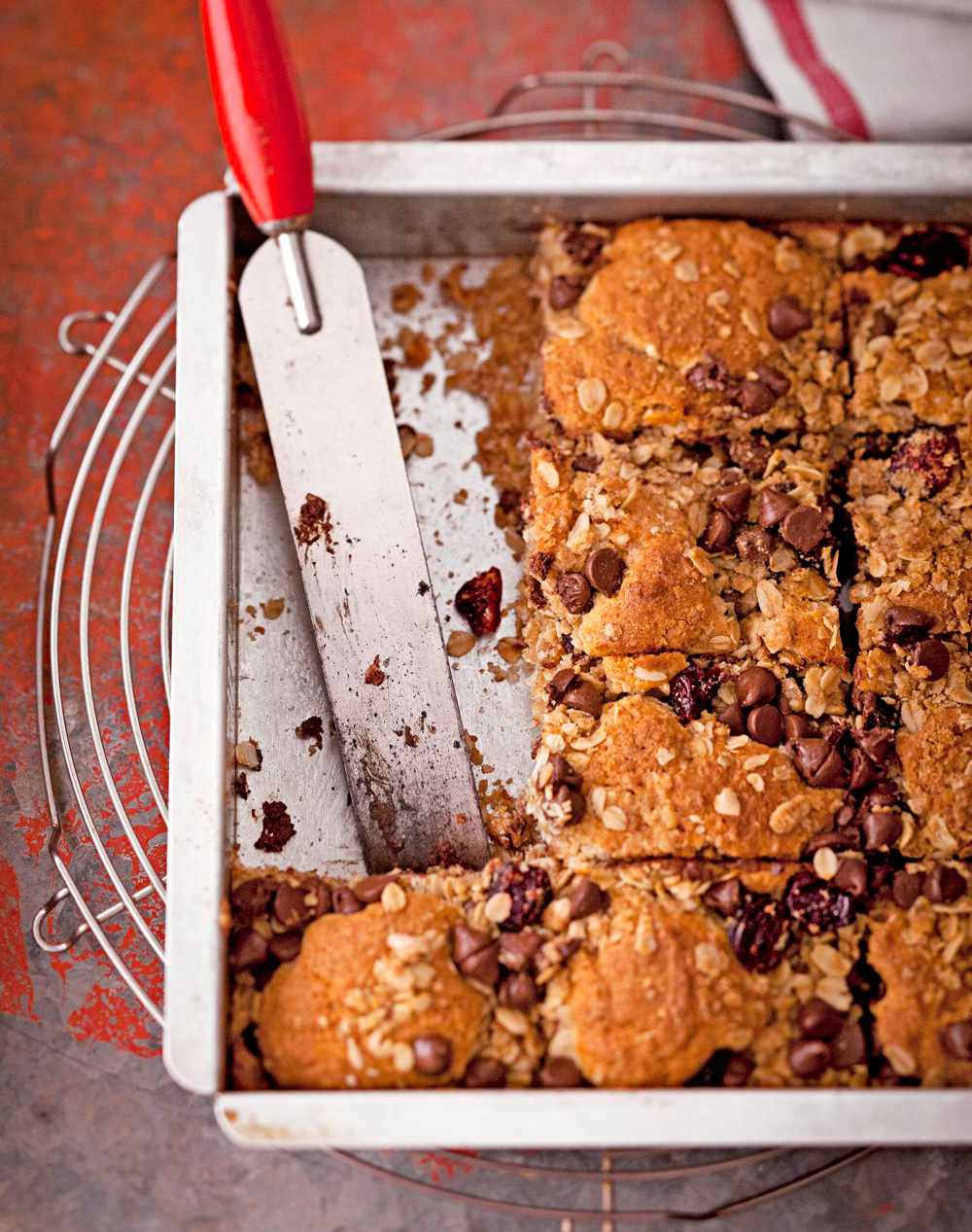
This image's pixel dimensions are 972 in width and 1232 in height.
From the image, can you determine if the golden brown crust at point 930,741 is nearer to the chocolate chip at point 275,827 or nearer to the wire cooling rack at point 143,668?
the wire cooling rack at point 143,668

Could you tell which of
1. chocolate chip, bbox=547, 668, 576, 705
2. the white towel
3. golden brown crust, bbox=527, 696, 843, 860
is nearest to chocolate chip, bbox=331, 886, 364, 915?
golden brown crust, bbox=527, 696, 843, 860

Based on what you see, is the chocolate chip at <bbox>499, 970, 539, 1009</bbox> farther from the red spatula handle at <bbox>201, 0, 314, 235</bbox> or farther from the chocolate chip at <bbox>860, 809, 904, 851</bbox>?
the red spatula handle at <bbox>201, 0, 314, 235</bbox>

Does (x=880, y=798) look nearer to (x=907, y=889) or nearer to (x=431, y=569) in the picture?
(x=907, y=889)

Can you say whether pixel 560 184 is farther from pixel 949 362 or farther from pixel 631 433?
pixel 949 362

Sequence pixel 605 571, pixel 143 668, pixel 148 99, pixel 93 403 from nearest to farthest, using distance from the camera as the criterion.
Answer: pixel 605 571
pixel 143 668
pixel 93 403
pixel 148 99

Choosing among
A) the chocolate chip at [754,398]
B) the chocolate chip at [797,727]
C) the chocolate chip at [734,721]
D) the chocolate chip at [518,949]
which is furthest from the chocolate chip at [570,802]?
the chocolate chip at [754,398]

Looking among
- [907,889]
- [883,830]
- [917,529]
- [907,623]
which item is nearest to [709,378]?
[917,529]
